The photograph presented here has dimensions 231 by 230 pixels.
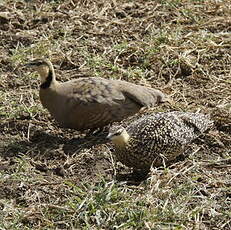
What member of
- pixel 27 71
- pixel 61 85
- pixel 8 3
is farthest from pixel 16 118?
pixel 8 3

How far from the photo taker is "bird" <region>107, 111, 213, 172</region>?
20.3 feet

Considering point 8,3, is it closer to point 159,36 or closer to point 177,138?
point 159,36

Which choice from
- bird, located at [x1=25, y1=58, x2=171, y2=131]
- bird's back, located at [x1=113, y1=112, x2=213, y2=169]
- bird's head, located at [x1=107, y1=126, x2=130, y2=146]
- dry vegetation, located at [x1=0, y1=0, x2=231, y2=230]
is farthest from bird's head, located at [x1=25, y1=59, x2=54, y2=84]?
bird's head, located at [x1=107, y1=126, x2=130, y2=146]

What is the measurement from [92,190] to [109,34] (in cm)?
375

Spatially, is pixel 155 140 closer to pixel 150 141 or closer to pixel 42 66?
pixel 150 141

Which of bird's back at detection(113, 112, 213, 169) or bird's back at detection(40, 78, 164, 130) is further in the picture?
bird's back at detection(40, 78, 164, 130)

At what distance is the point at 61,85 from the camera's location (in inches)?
283

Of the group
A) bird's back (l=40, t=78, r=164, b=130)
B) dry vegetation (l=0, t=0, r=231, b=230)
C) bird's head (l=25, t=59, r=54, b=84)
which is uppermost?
bird's head (l=25, t=59, r=54, b=84)

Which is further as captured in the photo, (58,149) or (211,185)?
(58,149)

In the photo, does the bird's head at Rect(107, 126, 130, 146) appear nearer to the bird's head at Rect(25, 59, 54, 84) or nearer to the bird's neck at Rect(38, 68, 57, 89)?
the bird's neck at Rect(38, 68, 57, 89)

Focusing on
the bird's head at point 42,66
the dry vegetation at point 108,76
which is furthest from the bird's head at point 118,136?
the bird's head at point 42,66

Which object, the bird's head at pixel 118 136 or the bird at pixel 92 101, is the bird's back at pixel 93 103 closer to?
the bird at pixel 92 101

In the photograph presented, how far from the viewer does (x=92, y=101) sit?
693cm

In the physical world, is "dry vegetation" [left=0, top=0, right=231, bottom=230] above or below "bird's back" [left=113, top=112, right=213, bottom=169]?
below
